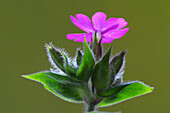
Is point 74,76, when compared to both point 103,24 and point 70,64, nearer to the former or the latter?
point 70,64

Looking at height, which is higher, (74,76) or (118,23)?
(118,23)

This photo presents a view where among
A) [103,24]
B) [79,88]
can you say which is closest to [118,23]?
[103,24]

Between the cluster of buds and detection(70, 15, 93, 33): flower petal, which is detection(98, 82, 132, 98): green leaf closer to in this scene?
the cluster of buds

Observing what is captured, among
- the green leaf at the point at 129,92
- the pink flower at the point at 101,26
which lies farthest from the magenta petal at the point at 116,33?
the green leaf at the point at 129,92

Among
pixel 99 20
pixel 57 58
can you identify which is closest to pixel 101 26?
pixel 99 20
